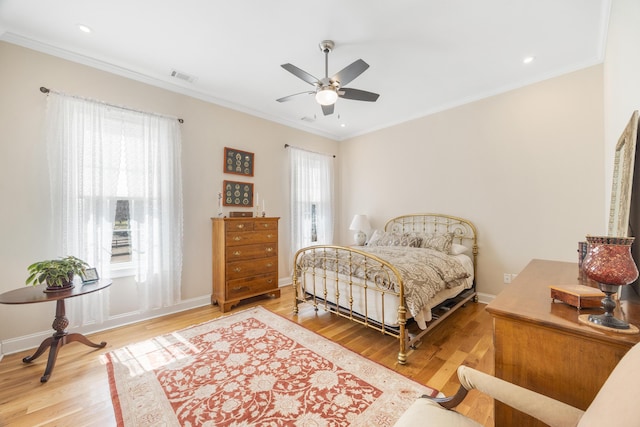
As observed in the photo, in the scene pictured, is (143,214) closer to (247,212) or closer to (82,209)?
(82,209)

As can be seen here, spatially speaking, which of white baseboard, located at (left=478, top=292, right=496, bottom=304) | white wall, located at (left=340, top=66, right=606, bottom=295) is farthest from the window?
white baseboard, located at (left=478, top=292, right=496, bottom=304)

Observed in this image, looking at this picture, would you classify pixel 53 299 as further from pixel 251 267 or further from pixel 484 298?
pixel 484 298

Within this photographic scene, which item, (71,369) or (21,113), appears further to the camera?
(21,113)

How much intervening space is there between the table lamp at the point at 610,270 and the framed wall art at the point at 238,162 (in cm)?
383

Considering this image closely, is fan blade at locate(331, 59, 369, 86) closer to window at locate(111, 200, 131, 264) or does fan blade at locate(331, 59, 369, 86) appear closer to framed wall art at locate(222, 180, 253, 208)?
framed wall art at locate(222, 180, 253, 208)

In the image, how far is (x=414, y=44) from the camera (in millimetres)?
2490

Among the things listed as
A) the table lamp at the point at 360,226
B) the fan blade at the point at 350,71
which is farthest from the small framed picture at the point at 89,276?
the table lamp at the point at 360,226

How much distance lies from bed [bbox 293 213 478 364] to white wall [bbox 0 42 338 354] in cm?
153

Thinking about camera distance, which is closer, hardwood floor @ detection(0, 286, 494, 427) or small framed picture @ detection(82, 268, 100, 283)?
hardwood floor @ detection(0, 286, 494, 427)

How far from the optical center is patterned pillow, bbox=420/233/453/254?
11.4 ft

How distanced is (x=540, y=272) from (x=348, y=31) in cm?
258

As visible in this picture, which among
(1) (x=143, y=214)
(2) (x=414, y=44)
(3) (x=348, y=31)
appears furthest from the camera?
(1) (x=143, y=214)

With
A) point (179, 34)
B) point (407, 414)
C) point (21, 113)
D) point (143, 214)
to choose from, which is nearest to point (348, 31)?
point (179, 34)

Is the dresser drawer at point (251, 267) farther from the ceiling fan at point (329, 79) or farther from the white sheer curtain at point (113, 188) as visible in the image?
the ceiling fan at point (329, 79)
